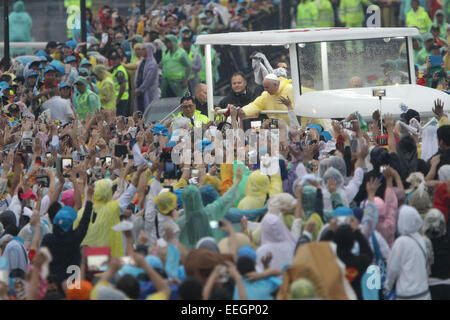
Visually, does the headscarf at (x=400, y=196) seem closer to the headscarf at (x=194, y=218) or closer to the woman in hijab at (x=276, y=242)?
the woman in hijab at (x=276, y=242)

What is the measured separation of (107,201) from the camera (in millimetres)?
10531

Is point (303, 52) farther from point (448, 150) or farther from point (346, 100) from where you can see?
point (448, 150)

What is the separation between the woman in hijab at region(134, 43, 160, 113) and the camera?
20.7 metres

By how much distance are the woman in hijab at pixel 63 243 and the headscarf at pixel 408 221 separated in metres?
2.61

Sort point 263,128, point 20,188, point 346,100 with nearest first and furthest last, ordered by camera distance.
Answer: point 20,188 → point 263,128 → point 346,100

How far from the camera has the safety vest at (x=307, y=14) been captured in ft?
86.1

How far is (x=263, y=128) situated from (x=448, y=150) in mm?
2921

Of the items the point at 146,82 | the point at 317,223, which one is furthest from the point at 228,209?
the point at 146,82

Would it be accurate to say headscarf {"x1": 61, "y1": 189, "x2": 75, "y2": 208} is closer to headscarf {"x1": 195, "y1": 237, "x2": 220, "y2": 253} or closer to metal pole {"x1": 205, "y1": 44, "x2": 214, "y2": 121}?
headscarf {"x1": 195, "y1": 237, "x2": 220, "y2": 253}

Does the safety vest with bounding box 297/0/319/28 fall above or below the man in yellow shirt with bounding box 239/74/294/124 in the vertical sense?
above

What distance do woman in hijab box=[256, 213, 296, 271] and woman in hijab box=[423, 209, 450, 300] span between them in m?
1.05

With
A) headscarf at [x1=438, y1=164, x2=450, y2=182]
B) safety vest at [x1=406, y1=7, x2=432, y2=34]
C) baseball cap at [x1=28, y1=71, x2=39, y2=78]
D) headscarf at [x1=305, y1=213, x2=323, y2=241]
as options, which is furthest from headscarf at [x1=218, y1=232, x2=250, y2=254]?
safety vest at [x1=406, y1=7, x2=432, y2=34]

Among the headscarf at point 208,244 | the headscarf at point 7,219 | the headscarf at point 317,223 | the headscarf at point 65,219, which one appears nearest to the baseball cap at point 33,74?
the headscarf at point 7,219
